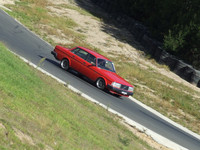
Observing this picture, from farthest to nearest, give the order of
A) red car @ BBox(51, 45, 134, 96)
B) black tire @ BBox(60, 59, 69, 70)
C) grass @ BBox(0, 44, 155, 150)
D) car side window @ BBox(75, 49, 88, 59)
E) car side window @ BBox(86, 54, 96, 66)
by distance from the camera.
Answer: black tire @ BBox(60, 59, 69, 70) → car side window @ BBox(75, 49, 88, 59) → car side window @ BBox(86, 54, 96, 66) → red car @ BBox(51, 45, 134, 96) → grass @ BBox(0, 44, 155, 150)

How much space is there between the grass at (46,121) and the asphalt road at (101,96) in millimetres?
2399

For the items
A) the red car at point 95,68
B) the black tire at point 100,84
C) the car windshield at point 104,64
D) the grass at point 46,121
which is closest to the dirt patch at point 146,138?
the grass at point 46,121

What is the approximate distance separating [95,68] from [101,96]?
1.97m

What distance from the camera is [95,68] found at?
16047 millimetres

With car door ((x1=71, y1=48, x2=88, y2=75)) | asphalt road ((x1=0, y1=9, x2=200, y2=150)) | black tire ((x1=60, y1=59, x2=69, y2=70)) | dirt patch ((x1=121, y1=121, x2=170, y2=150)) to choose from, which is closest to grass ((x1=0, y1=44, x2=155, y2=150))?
dirt patch ((x1=121, y1=121, x2=170, y2=150))

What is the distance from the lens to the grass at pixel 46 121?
5.78m

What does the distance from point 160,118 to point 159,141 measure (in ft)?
13.1

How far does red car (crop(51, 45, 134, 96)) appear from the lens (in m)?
15.6

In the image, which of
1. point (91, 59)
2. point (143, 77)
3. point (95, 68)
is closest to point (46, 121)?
point (95, 68)

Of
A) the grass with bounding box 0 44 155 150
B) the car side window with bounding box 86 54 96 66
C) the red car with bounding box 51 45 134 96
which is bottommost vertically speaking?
the grass with bounding box 0 44 155 150

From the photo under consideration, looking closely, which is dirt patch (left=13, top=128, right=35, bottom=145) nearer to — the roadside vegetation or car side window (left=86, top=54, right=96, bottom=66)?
car side window (left=86, top=54, right=96, bottom=66)

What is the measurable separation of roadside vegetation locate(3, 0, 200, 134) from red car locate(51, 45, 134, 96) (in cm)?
227

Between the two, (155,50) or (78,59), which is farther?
(155,50)

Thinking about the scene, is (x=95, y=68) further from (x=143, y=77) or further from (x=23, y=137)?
(x=23, y=137)
